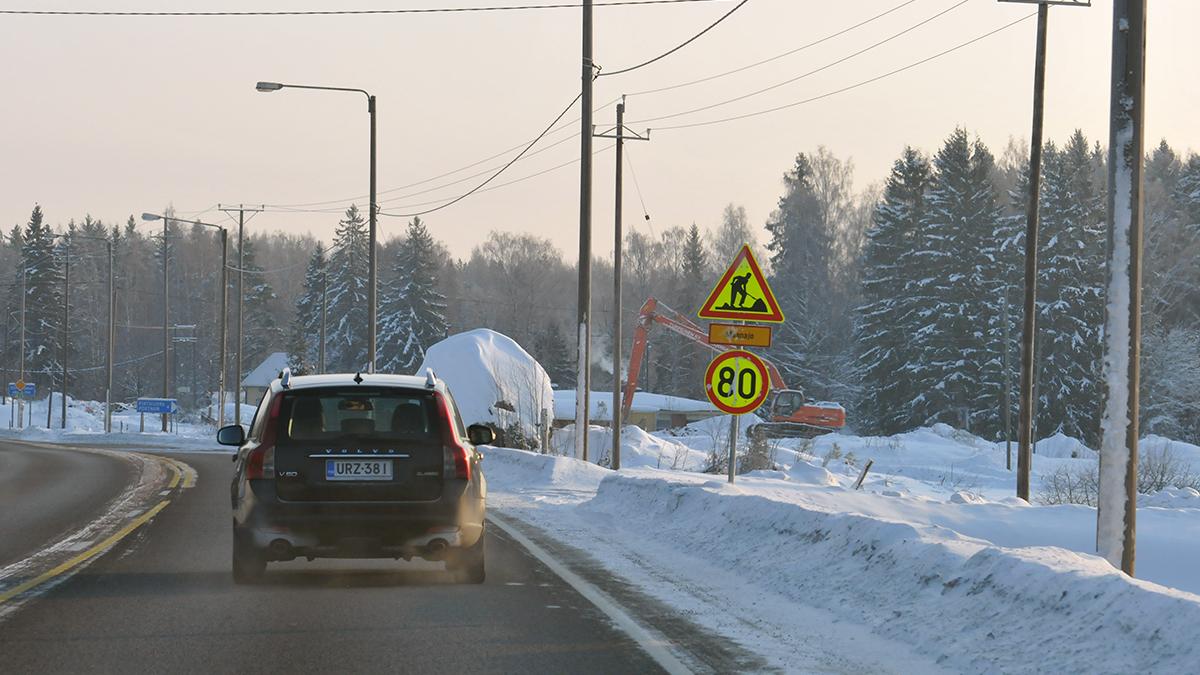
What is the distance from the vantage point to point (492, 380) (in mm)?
42250

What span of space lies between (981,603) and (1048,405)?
6099 centimetres

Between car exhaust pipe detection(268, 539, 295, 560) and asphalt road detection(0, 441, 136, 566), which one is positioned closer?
car exhaust pipe detection(268, 539, 295, 560)

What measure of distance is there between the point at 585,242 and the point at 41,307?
100.0 m

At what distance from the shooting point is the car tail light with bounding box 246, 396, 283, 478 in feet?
34.9

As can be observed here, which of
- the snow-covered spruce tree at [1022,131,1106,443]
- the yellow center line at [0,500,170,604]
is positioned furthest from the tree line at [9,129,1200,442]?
the yellow center line at [0,500,170,604]

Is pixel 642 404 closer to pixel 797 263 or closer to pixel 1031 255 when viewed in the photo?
pixel 797 263

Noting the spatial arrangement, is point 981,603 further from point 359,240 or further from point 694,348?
point 359,240

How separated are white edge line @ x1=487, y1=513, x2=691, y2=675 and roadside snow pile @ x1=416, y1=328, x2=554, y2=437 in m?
26.5

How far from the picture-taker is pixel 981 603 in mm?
8711

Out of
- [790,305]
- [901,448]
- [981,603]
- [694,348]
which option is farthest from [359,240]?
[981,603]

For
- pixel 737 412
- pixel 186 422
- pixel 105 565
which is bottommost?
pixel 186 422

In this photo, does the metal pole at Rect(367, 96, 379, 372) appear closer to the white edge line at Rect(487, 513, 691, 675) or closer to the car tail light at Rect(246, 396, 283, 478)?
the white edge line at Rect(487, 513, 691, 675)

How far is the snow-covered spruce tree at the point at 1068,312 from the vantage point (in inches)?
2623

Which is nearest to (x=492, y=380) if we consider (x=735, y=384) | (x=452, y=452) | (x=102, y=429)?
(x=735, y=384)
